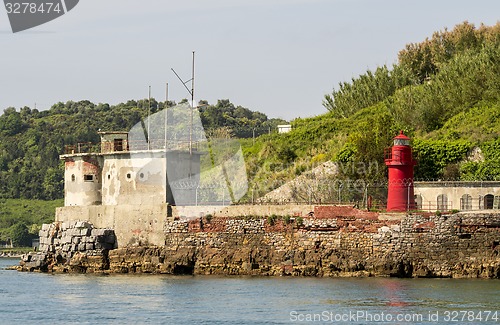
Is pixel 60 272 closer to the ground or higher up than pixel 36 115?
closer to the ground

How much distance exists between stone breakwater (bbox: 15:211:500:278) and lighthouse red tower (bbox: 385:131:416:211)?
156 centimetres

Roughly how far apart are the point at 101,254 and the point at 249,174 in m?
13.8

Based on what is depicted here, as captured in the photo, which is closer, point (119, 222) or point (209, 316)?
point (209, 316)

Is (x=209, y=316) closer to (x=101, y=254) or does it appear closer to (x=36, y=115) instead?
(x=101, y=254)

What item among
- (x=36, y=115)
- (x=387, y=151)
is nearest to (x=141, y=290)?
(x=387, y=151)

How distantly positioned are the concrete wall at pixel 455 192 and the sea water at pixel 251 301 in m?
6.81

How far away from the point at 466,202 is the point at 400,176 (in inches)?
162

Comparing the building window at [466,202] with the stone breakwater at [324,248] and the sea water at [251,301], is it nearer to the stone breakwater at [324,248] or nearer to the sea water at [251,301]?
the stone breakwater at [324,248]

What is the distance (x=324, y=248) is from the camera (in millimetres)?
50719

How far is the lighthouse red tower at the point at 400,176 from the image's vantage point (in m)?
51.3

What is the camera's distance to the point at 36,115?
166 metres

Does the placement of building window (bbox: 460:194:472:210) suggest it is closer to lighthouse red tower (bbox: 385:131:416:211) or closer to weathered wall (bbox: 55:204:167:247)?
lighthouse red tower (bbox: 385:131:416:211)

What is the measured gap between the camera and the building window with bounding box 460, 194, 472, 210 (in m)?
54.2

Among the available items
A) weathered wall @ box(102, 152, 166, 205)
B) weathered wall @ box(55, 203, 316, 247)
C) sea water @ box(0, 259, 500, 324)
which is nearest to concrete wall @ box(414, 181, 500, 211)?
weathered wall @ box(55, 203, 316, 247)
